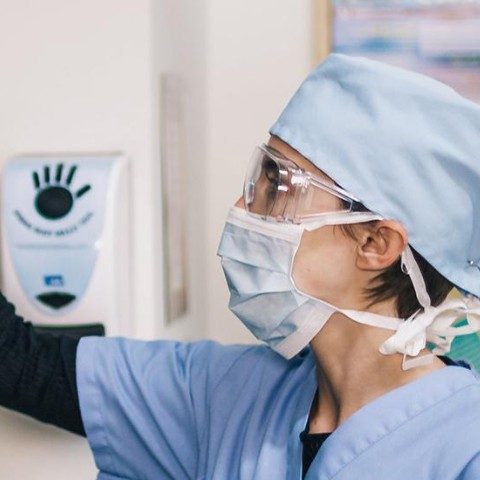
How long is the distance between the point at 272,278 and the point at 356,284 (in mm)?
107

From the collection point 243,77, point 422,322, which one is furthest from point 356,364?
point 243,77

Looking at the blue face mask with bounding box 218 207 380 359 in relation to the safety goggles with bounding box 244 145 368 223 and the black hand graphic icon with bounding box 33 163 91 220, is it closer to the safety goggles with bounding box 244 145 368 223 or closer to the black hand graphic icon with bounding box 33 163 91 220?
the safety goggles with bounding box 244 145 368 223

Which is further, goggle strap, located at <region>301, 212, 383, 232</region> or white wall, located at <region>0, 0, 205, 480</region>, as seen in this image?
white wall, located at <region>0, 0, 205, 480</region>

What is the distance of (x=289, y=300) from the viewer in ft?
4.16

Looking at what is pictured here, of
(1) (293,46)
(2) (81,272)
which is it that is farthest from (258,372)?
(1) (293,46)

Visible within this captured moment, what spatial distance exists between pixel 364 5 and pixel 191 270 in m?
0.59

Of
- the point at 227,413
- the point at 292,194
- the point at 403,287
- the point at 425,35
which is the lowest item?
the point at 227,413

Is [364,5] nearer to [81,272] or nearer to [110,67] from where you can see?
[110,67]

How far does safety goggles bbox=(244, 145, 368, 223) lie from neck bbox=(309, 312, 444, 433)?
0.14 metres

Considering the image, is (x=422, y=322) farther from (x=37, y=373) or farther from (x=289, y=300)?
(x=37, y=373)

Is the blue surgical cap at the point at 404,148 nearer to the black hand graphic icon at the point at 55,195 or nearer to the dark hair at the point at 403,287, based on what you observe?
the dark hair at the point at 403,287

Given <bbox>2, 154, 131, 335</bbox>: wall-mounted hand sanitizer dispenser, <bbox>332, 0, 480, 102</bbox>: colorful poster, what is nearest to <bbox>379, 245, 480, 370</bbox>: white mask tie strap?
<bbox>2, 154, 131, 335</bbox>: wall-mounted hand sanitizer dispenser

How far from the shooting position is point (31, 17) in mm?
1536

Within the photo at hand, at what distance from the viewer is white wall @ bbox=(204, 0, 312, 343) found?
1887 millimetres
